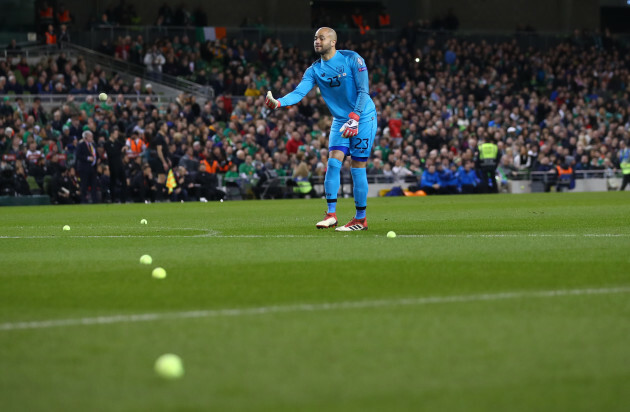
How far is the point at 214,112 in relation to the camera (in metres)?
32.1

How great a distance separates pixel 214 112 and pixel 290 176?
383 centimetres

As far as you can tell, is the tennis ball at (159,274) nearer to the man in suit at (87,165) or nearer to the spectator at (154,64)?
the man in suit at (87,165)

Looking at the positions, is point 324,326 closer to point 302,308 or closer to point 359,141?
point 302,308

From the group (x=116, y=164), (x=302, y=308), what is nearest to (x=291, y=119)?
(x=116, y=164)

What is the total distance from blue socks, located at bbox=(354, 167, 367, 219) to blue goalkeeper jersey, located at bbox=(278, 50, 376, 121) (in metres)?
0.71

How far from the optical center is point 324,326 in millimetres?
5188

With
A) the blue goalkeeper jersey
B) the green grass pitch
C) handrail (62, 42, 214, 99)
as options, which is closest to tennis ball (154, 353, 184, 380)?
the green grass pitch

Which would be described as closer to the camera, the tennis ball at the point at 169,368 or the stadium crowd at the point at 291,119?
the tennis ball at the point at 169,368

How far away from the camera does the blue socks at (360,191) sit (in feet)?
41.2

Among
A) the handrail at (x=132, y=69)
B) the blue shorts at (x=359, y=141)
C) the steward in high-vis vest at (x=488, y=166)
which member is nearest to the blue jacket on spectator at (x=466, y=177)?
the steward in high-vis vest at (x=488, y=166)

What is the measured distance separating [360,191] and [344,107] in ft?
3.78

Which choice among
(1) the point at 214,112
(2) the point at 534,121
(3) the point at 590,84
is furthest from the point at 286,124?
(3) the point at 590,84

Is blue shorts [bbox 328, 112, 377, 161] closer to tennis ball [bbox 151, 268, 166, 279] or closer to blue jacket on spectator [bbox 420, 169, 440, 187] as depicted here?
tennis ball [bbox 151, 268, 166, 279]

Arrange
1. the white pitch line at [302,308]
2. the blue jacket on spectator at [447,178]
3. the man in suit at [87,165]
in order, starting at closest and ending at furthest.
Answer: the white pitch line at [302,308] < the man in suit at [87,165] < the blue jacket on spectator at [447,178]
